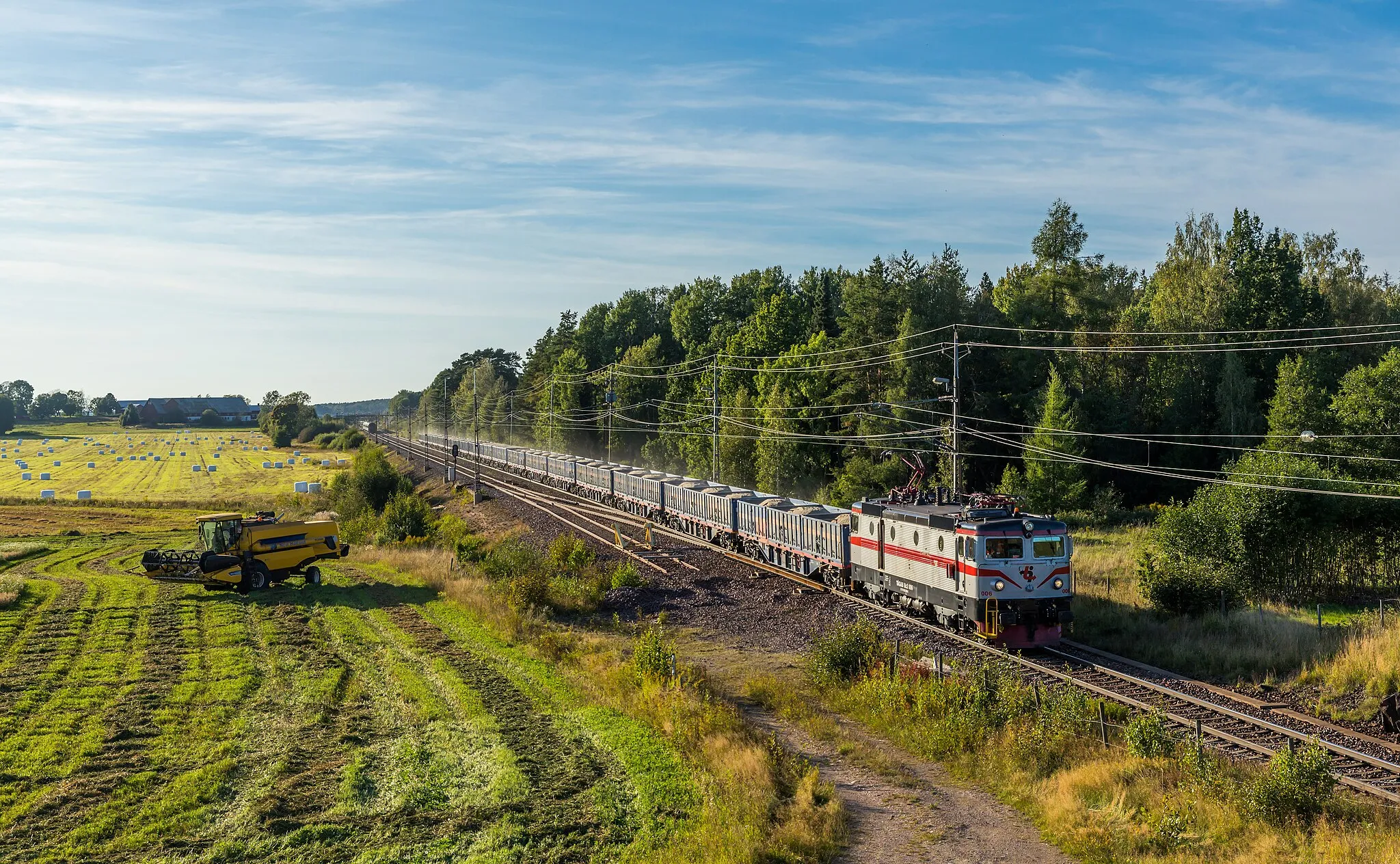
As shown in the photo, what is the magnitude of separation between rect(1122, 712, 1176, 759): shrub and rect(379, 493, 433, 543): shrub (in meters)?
46.9

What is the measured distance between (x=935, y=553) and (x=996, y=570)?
7.91 feet

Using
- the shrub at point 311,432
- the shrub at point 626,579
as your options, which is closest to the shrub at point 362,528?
the shrub at point 626,579

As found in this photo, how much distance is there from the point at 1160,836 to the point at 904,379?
52.4 metres

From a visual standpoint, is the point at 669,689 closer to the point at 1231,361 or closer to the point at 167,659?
the point at 167,659

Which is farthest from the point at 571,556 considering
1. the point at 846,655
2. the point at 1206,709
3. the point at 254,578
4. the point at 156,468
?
the point at 156,468

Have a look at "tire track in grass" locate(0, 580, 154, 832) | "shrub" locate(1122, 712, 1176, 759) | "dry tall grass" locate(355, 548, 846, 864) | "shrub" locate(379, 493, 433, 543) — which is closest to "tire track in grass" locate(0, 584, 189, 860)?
"tire track in grass" locate(0, 580, 154, 832)

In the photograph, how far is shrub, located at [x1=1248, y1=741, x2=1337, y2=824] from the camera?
13320mm

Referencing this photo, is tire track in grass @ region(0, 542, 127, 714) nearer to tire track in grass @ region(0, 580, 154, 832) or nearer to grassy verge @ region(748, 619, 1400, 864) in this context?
tire track in grass @ region(0, 580, 154, 832)

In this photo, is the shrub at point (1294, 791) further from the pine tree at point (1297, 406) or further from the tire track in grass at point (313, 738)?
the pine tree at point (1297, 406)

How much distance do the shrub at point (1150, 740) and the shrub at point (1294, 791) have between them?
2.01 meters

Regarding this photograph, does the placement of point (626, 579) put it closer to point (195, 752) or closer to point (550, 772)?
point (195, 752)

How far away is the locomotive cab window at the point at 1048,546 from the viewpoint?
24.4m

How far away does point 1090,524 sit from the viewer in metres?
53.6

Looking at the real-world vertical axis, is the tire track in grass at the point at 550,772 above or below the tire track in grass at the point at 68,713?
above
